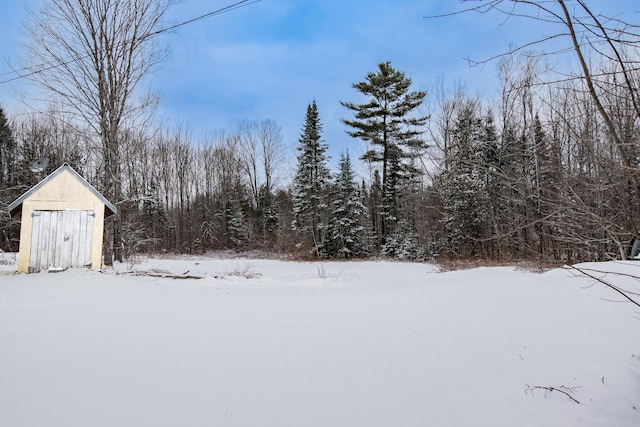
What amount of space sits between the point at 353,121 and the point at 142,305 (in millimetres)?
22072

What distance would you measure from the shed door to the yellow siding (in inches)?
4.2

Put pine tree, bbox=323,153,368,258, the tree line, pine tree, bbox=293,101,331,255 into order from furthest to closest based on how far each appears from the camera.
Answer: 1. pine tree, bbox=293,101,331,255
2. pine tree, bbox=323,153,368,258
3. the tree line

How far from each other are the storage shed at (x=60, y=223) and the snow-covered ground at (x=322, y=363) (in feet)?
12.2

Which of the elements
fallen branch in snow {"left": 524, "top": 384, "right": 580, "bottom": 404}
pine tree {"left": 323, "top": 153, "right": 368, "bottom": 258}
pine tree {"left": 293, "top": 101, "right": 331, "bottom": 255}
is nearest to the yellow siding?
fallen branch in snow {"left": 524, "top": 384, "right": 580, "bottom": 404}

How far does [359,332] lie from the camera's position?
406cm

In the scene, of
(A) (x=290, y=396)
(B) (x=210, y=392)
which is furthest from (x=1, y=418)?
(A) (x=290, y=396)

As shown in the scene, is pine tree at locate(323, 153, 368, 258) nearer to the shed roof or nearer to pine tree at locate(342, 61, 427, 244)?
pine tree at locate(342, 61, 427, 244)

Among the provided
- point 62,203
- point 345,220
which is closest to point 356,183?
point 345,220

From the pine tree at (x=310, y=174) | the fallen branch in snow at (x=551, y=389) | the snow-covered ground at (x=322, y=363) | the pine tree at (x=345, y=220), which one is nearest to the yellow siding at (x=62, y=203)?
the snow-covered ground at (x=322, y=363)

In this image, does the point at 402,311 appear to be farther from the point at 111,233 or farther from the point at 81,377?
the point at 111,233

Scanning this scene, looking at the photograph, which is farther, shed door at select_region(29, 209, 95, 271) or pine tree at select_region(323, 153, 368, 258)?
pine tree at select_region(323, 153, 368, 258)

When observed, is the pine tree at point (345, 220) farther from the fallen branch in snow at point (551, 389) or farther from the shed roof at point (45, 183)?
the fallen branch in snow at point (551, 389)

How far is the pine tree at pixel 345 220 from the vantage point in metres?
23.0

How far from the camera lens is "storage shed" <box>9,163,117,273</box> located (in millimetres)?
8914
